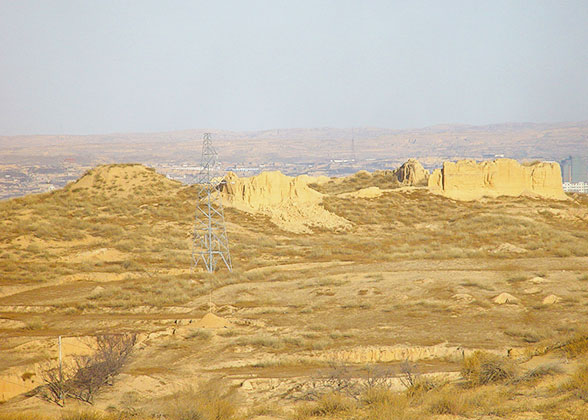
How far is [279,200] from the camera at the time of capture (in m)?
36.5

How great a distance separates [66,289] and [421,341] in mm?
12884

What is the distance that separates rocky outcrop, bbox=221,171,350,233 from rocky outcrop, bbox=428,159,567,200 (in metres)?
11.1

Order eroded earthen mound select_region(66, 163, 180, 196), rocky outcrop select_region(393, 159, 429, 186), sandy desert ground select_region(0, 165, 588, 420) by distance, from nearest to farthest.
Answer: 1. sandy desert ground select_region(0, 165, 588, 420)
2. eroded earthen mound select_region(66, 163, 180, 196)
3. rocky outcrop select_region(393, 159, 429, 186)

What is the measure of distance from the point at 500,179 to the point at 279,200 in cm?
1740

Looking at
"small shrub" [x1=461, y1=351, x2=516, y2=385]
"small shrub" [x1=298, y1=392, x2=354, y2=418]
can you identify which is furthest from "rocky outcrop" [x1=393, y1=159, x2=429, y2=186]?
"small shrub" [x1=298, y1=392, x2=354, y2=418]

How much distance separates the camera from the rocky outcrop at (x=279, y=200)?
34.8m

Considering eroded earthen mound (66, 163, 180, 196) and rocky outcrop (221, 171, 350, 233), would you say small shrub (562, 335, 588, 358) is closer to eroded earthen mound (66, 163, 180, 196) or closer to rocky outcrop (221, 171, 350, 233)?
rocky outcrop (221, 171, 350, 233)

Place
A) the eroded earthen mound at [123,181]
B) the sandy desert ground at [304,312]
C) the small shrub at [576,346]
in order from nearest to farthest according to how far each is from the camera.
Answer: the sandy desert ground at [304,312] → the small shrub at [576,346] → the eroded earthen mound at [123,181]

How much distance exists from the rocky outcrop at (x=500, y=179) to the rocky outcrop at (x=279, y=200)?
36.4ft

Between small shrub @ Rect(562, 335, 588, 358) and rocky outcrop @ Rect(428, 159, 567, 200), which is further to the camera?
rocky outcrop @ Rect(428, 159, 567, 200)

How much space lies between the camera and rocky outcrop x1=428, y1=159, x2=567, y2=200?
42.3m

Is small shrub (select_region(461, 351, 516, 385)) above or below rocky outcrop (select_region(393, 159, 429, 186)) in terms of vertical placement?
below

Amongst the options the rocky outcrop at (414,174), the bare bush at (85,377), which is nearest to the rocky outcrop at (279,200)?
the rocky outcrop at (414,174)

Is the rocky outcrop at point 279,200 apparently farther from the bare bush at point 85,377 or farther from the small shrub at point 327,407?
the small shrub at point 327,407
